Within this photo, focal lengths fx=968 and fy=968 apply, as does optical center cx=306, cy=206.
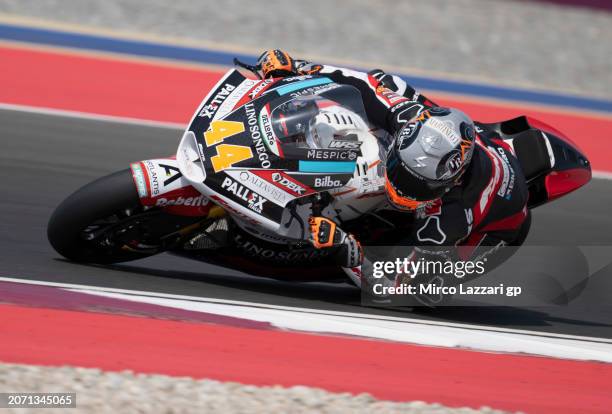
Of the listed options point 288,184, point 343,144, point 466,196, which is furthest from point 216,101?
point 466,196

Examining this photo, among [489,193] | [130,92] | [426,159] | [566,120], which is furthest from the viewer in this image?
[566,120]

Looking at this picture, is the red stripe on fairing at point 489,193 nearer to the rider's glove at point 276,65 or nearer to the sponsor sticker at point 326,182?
the sponsor sticker at point 326,182

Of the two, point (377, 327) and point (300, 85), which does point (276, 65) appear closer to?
point (300, 85)

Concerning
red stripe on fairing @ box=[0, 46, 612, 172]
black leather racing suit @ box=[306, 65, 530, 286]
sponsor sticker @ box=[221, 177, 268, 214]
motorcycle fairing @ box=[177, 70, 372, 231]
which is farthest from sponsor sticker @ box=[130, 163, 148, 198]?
red stripe on fairing @ box=[0, 46, 612, 172]

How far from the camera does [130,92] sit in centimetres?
1072

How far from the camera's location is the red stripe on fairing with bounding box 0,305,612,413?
15.6 feet

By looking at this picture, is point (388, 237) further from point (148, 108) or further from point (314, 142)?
point (148, 108)

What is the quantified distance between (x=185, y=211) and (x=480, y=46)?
1064 cm

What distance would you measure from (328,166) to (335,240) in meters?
0.41

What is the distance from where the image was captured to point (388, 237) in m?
5.79

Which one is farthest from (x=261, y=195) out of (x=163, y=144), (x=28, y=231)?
(x=163, y=144)

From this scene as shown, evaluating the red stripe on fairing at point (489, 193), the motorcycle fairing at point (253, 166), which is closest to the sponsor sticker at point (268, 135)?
the motorcycle fairing at point (253, 166)

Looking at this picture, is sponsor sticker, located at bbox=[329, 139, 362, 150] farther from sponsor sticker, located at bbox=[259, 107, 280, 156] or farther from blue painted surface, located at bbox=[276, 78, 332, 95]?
blue painted surface, located at bbox=[276, 78, 332, 95]

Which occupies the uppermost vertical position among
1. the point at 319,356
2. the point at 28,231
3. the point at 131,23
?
the point at 131,23
